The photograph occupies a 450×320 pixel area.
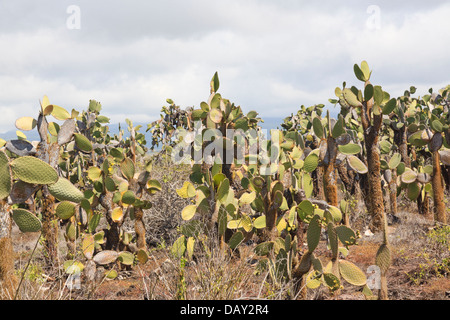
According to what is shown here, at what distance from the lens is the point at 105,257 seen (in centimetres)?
465

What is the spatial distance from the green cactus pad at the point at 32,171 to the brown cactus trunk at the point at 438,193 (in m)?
5.54

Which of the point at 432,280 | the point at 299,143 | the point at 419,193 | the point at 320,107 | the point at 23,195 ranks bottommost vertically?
the point at 432,280

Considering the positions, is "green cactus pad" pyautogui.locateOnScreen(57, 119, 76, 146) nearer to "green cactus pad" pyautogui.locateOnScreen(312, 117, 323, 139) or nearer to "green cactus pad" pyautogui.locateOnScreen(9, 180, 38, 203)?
"green cactus pad" pyautogui.locateOnScreen(9, 180, 38, 203)

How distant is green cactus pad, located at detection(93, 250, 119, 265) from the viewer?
15.1 feet

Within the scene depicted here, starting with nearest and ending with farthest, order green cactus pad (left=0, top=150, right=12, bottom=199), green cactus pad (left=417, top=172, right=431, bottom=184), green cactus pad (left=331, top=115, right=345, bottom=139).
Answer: green cactus pad (left=0, top=150, right=12, bottom=199) < green cactus pad (left=331, top=115, right=345, bottom=139) < green cactus pad (left=417, top=172, right=431, bottom=184)

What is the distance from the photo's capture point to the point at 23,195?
2.96m

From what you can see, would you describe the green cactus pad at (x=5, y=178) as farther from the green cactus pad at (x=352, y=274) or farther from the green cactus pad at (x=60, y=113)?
the green cactus pad at (x=352, y=274)

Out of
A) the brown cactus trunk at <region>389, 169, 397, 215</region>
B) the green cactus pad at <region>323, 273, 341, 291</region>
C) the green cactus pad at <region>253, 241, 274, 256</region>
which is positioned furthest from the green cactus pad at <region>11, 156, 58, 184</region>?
the brown cactus trunk at <region>389, 169, 397, 215</region>

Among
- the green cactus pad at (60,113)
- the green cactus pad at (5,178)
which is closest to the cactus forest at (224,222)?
the green cactus pad at (5,178)

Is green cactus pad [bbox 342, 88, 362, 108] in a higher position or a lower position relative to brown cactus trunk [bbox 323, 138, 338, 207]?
higher

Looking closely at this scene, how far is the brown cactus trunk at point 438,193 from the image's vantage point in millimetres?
6195
